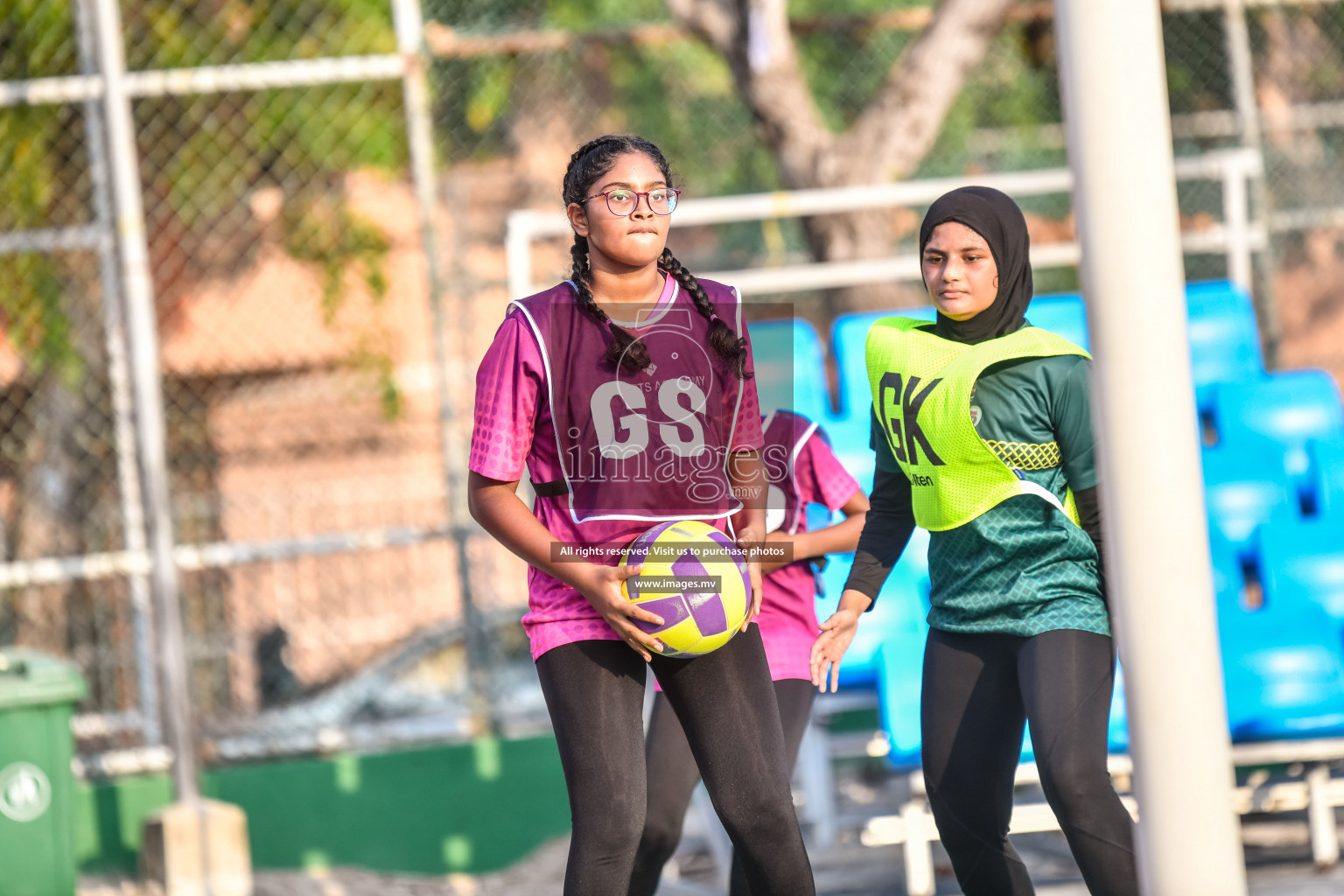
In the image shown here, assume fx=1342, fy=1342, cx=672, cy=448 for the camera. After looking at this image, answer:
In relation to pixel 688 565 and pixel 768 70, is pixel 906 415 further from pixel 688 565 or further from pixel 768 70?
pixel 768 70

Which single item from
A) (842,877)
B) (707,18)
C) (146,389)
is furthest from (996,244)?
(707,18)

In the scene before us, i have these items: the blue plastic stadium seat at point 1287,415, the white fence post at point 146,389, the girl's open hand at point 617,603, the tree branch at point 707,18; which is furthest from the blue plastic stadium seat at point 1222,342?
the white fence post at point 146,389

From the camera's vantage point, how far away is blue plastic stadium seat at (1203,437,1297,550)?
5250mm

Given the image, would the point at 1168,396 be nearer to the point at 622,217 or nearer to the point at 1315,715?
the point at 622,217

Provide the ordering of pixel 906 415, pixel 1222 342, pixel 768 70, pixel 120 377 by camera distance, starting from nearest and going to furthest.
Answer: pixel 906 415 < pixel 1222 342 < pixel 120 377 < pixel 768 70

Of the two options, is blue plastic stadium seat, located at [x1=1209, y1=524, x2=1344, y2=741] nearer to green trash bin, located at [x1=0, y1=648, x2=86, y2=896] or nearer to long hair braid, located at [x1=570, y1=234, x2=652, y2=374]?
long hair braid, located at [x1=570, y1=234, x2=652, y2=374]

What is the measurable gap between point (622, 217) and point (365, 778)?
12.8 feet

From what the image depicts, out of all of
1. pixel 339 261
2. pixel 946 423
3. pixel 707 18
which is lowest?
pixel 946 423

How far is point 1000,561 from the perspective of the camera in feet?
10.2

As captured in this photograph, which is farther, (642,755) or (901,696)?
(901,696)

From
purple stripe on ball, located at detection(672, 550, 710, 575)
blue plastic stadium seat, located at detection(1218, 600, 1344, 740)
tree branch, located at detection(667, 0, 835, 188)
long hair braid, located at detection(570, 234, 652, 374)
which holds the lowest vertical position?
blue plastic stadium seat, located at detection(1218, 600, 1344, 740)

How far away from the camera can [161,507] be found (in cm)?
565

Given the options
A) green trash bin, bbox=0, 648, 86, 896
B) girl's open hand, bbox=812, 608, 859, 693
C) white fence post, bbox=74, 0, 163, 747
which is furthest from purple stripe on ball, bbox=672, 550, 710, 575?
white fence post, bbox=74, 0, 163, 747

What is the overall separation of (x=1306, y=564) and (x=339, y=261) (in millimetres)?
4922
